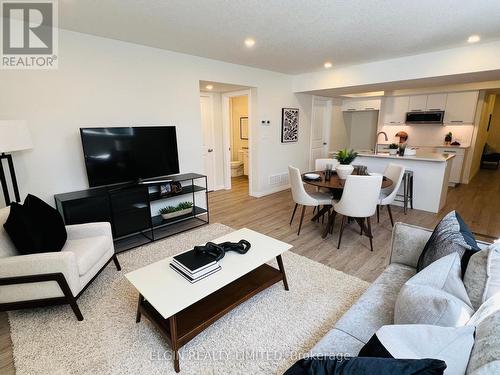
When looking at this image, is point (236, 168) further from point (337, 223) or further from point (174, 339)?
point (174, 339)

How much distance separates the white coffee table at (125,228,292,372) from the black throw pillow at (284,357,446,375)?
0.92 metres

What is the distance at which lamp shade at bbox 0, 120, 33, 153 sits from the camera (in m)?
2.22

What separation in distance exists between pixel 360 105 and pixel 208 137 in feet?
14.1

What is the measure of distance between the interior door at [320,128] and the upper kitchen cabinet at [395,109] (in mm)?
1567

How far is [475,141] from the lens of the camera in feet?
20.0

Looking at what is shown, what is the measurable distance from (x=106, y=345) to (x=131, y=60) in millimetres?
3158

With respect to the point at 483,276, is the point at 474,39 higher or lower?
higher

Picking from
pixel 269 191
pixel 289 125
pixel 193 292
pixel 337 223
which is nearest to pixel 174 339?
pixel 193 292

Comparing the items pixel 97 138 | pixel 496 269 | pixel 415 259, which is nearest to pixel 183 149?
pixel 97 138

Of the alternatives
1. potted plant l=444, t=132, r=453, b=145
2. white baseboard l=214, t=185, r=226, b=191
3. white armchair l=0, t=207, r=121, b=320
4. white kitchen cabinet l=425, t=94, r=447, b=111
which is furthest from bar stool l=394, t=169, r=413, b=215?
white armchair l=0, t=207, r=121, b=320

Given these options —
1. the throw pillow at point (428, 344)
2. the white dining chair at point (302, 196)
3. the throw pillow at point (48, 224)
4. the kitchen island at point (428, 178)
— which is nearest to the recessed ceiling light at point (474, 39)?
the kitchen island at point (428, 178)

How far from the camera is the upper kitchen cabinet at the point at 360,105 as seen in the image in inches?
272

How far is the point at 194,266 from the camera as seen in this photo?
71.9 inches

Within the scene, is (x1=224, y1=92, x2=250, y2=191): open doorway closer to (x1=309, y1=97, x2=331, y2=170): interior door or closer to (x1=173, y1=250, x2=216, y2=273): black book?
(x1=309, y1=97, x2=331, y2=170): interior door
